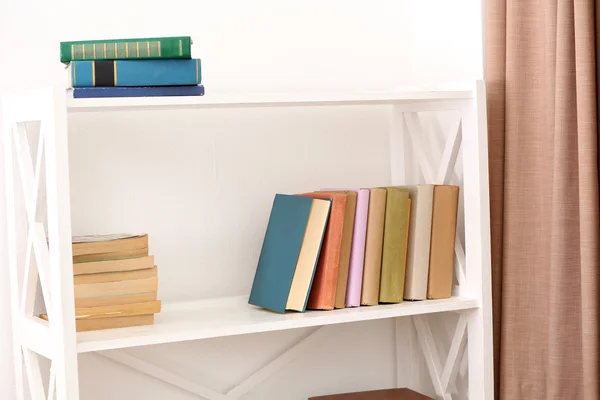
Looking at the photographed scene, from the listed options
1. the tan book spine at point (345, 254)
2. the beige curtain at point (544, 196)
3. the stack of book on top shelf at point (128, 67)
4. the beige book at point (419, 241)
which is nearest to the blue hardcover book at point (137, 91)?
the stack of book on top shelf at point (128, 67)

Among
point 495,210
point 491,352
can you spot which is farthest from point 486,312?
point 495,210

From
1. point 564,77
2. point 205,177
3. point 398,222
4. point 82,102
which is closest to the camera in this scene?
point 82,102

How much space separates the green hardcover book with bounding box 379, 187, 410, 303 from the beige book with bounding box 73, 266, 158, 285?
0.45 meters

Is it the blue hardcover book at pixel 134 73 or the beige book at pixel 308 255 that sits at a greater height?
the blue hardcover book at pixel 134 73

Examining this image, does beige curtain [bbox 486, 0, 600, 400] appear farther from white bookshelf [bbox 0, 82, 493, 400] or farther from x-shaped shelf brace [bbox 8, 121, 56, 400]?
x-shaped shelf brace [bbox 8, 121, 56, 400]

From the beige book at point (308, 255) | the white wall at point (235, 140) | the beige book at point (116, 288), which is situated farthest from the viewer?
the white wall at point (235, 140)

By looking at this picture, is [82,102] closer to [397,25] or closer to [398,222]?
[398,222]

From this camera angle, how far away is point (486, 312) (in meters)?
1.66

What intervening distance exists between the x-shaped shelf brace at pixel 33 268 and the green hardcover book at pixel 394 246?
63 cm

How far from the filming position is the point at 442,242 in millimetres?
1697

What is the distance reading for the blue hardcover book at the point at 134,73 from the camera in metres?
1.43

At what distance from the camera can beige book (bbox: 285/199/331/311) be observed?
160 centimetres

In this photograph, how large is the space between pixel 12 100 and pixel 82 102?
234 millimetres

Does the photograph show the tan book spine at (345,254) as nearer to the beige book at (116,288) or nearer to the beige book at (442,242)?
the beige book at (442,242)
